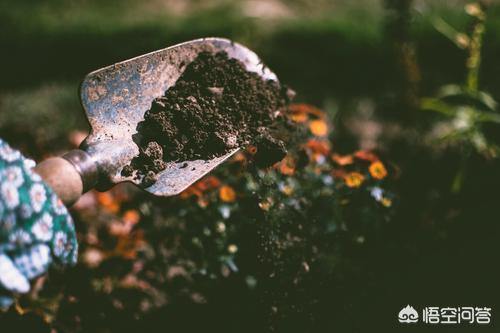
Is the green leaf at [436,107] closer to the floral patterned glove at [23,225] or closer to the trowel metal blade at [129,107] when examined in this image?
the trowel metal blade at [129,107]

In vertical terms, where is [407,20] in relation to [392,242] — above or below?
above

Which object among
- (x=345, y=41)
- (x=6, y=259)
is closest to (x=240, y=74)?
(x=6, y=259)

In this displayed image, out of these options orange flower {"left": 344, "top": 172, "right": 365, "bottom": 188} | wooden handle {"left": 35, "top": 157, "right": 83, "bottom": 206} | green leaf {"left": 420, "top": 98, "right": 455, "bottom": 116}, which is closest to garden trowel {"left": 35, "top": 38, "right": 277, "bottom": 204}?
wooden handle {"left": 35, "top": 157, "right": 83, "bottom": 206}

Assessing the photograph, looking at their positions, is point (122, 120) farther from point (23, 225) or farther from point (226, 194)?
point (23, 225)

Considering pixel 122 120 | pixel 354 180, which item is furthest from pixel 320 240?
pixel 122 120

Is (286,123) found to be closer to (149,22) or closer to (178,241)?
(178,241)

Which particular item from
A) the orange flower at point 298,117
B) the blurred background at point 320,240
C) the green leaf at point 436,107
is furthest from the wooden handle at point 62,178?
the green leaf at point 436,107
